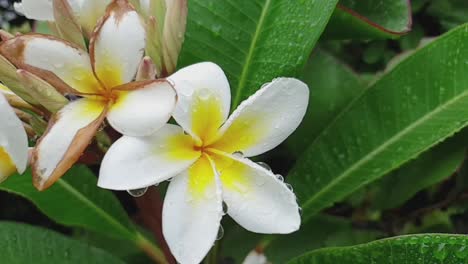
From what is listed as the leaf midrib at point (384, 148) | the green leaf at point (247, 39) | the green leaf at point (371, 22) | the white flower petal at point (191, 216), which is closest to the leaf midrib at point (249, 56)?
the green leaf at point (247, 39)

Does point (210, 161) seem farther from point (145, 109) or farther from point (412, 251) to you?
point (412, 251)

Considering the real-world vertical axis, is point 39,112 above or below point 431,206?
above

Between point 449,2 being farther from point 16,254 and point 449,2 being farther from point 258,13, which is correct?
point 16,254

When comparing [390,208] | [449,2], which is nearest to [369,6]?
[449,2]

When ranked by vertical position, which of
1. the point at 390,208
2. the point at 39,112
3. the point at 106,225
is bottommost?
the point at 106,225

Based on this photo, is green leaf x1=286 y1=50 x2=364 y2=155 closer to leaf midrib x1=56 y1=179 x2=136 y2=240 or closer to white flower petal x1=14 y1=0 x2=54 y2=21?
leaf midrib x1=56 y1=179 x2=136 y2=240

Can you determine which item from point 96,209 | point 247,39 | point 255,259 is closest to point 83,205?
point 96,209
